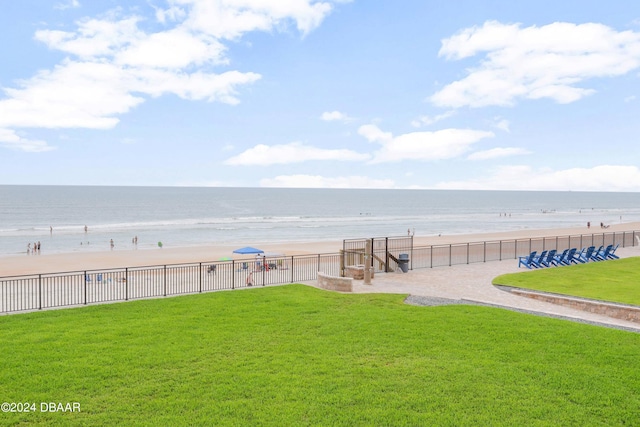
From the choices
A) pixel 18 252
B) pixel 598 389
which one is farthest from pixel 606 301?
pixel 18 252

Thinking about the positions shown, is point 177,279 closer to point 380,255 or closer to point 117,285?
point 117,285

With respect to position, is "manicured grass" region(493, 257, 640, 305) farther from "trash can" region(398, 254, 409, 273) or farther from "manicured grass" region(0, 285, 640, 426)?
"manicured grass" region(0, 285, 640, 426)

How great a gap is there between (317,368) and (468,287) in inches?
427

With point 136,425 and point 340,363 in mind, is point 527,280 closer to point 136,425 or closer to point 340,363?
point 340,363

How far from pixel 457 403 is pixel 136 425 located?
432 cm

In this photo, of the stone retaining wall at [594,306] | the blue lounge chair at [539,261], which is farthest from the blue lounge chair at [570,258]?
the stone retaining wall at [594,306]

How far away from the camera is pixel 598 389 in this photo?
713 cm

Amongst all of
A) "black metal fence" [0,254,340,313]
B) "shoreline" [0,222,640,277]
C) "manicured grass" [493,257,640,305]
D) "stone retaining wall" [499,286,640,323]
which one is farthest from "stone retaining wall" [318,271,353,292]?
"shoreline" [0,222,640,277]

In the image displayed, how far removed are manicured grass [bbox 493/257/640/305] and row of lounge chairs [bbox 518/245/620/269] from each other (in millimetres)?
1095

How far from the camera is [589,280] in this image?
1811 centimetres

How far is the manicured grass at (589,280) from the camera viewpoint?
15.4 meters

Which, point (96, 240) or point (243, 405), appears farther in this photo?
point (96, 240)

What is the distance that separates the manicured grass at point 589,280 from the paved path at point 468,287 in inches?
48.1

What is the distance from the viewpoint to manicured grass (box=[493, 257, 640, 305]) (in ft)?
50.5
